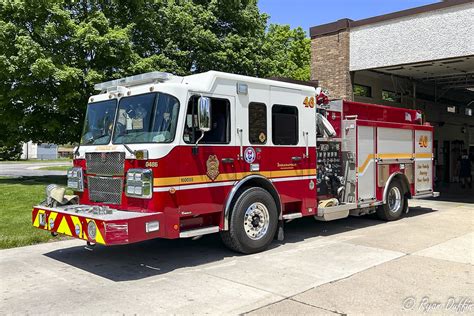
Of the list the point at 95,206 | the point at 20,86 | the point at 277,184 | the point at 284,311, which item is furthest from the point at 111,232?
the point at 20,86

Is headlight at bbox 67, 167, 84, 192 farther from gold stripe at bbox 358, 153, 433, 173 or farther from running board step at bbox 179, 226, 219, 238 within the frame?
gold stripe at bbox 358, 153, 433, 173

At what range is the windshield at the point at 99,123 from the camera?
6.95 meters

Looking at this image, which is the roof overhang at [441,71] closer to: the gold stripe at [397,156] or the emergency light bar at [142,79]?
the gold stripe at [397,156]

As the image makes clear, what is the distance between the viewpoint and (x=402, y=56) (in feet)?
46.4

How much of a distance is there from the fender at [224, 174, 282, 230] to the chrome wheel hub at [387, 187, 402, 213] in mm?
3987

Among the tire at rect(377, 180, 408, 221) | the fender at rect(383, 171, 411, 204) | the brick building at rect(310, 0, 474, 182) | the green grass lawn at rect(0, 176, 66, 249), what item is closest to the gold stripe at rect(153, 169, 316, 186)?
the fender at rect(383, 171, 411, 204)

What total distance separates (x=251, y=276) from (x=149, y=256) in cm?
197

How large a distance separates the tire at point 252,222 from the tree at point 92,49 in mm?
10012

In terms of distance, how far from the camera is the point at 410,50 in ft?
45.6

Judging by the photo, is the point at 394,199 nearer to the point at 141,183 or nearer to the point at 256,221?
the point at 256,221

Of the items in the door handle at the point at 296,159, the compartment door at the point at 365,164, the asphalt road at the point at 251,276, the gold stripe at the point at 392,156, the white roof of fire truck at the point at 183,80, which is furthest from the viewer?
the gold stripe at the point at 392,156

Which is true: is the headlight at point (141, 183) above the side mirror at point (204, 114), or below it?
below

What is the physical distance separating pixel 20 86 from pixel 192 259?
465 inches

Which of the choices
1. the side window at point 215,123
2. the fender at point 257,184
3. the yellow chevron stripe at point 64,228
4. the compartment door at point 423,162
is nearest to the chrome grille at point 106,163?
the yellow chevron stripe at point 64,228
